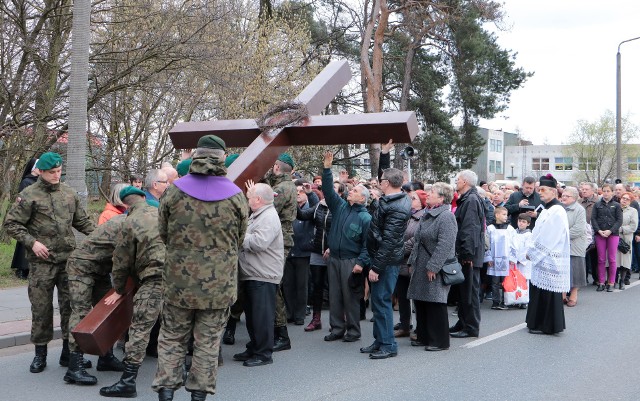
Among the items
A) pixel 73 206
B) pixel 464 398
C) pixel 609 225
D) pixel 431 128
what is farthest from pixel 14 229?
pixel 431 128

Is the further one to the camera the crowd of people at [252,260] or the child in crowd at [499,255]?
the child in crowd at [499,255]

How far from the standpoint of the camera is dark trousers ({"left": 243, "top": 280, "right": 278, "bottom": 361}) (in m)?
6.53

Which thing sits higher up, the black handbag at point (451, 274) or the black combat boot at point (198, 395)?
the black handbag at point (451, 274)

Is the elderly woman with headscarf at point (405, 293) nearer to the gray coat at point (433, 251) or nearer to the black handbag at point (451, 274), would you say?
the gray coat at point (433, 251)

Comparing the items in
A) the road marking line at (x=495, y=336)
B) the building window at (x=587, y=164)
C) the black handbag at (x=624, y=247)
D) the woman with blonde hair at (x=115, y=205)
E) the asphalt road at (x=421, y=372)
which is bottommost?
the asphalt road at (x=421, y=372)

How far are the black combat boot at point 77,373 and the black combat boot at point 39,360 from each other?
1.79ft

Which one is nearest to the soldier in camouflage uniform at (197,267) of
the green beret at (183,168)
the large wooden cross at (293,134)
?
the large wooden cross at (293,134)

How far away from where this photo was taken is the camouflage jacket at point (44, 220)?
20.0 ft

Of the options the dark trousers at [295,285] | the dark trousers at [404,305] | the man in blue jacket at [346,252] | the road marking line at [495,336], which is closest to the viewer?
the man in blue jacket at [346,252]

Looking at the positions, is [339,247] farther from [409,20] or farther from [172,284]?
[409,20]

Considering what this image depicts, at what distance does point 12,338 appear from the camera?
7.22 meters

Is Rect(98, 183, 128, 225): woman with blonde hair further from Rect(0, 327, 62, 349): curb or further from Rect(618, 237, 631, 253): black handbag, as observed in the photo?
Rect(618, 237, 631, 253): black handbag

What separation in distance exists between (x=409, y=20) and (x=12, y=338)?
18.7 metres

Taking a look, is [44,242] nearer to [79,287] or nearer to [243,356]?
[79,287]
